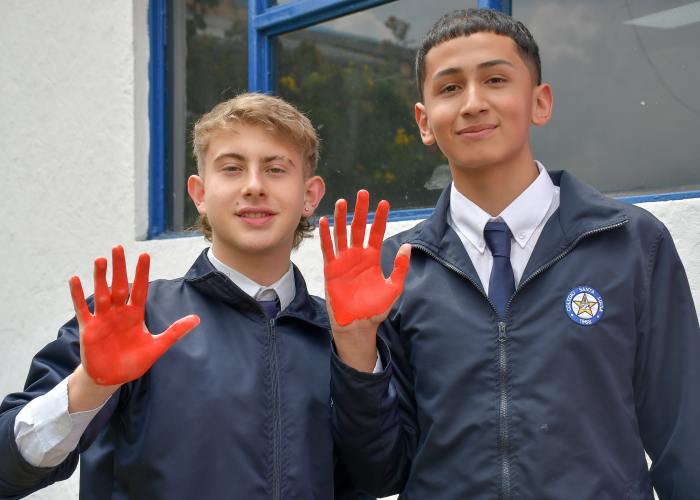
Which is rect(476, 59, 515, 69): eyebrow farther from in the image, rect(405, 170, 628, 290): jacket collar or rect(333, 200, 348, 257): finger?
rect(333, 200, 348, 257): finger

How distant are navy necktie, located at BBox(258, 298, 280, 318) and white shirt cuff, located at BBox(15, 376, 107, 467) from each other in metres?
0.56

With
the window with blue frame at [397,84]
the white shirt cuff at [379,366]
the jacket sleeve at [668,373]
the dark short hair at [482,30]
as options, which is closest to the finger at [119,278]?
the white shirt cuff at [379,366]

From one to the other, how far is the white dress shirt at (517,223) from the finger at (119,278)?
34.5 inches

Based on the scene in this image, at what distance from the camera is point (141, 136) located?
3.59 m

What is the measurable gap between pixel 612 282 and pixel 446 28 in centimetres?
84

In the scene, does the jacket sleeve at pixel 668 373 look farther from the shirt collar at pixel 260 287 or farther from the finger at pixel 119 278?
the finger at pixel 119 278

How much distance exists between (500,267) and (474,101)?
1.44ft

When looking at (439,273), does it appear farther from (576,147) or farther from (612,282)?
(576,147)

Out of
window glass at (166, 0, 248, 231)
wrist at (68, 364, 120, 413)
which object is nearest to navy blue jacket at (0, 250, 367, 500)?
wrist at (68, 364, 120, 413)

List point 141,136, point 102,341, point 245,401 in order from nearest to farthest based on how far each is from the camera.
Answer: point 102,341, point 245,401, point 141,136

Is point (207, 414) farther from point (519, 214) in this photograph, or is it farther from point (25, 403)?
point (519, 214)

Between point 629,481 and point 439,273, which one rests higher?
point 439,273

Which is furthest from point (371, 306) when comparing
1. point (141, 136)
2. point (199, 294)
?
point (141, 136)

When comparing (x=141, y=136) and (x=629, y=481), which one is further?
(x=141, y=136)
